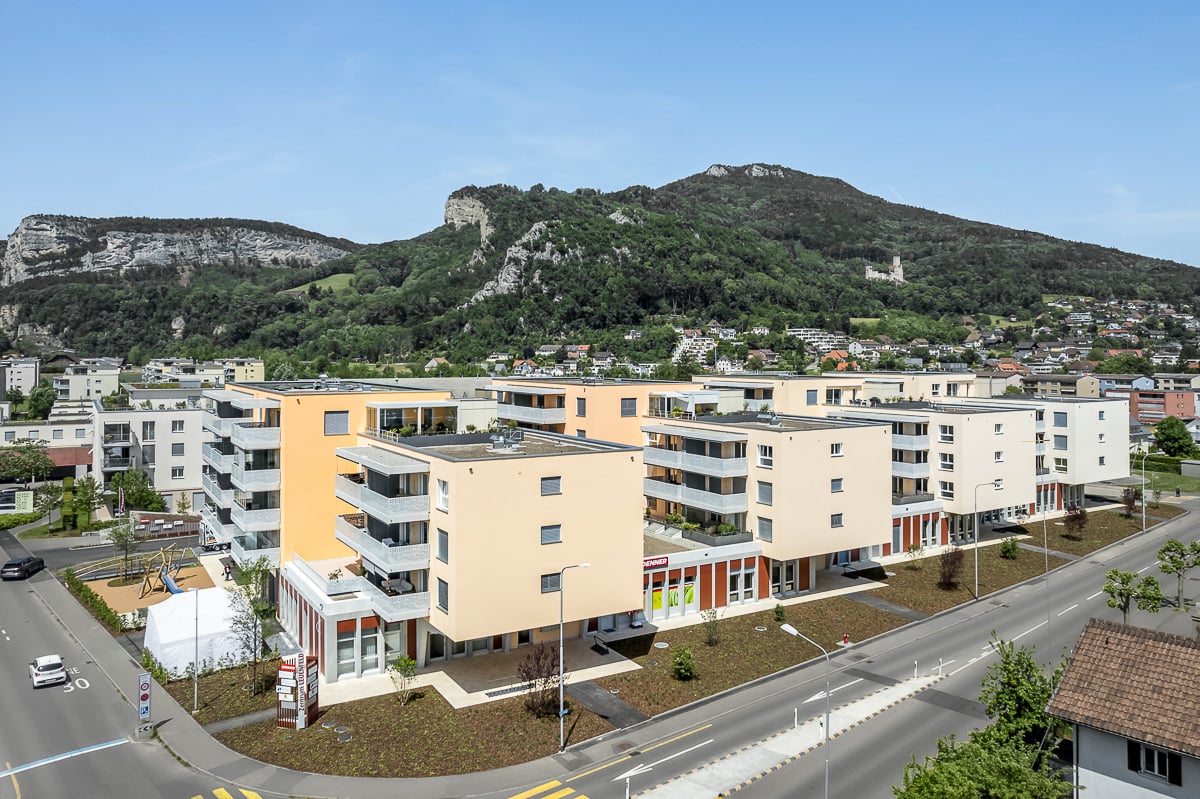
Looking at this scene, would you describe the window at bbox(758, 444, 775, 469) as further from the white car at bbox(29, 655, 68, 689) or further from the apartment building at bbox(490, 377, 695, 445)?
the white car at bbox(29, 655, 68, 689)

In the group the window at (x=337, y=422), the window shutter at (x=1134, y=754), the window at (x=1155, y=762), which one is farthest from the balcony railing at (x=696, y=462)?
the window at (x=1155, y=762)

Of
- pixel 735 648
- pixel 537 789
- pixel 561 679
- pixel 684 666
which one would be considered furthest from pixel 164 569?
pixel 735 648

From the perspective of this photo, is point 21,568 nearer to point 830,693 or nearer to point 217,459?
point 217,459

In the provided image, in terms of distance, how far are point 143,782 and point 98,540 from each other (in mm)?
48514

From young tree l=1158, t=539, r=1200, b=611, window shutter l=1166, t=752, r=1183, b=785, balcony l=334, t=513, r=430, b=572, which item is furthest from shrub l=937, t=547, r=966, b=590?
balcony l=334, t=513, r=430, b=572

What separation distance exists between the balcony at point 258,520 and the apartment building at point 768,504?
21808 mm

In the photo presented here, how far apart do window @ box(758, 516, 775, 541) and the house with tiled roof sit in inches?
901

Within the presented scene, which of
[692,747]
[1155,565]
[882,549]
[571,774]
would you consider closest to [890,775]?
[692,747]

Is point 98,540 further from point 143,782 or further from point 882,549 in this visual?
point 882,549

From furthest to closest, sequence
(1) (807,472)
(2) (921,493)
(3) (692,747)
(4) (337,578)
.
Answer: (2) (921,493) < (1) (807,472) < (4) (337,578) < (3) (692,747)

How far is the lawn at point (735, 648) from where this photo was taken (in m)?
32.8

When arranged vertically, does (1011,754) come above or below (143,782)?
above

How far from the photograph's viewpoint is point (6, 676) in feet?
116

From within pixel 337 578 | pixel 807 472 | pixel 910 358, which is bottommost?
pixel 337 578
